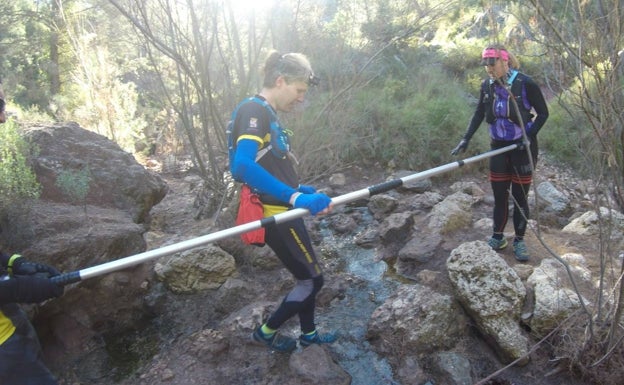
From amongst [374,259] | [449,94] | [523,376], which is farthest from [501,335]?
[449,94]

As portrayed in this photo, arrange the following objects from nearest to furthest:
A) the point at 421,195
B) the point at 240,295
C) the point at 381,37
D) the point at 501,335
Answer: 1. the point at 501,335
2. the point at 240,295
3. the point at 381,37
4. the point at 421,195

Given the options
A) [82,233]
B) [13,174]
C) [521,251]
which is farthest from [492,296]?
[13,174]

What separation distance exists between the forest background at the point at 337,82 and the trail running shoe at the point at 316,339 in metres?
1.70

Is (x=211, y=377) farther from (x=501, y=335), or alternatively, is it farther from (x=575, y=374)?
(x=575, y=374)

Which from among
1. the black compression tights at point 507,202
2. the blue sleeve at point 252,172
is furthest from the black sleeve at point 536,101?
the blue sleeve at point 252,172

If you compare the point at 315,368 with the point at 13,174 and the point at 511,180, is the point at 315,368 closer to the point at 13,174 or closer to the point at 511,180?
the point at 511,180

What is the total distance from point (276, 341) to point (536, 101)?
2838 mm

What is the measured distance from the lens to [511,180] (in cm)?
384

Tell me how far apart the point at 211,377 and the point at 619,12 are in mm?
3317

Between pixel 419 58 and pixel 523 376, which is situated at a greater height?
pixel 419 58

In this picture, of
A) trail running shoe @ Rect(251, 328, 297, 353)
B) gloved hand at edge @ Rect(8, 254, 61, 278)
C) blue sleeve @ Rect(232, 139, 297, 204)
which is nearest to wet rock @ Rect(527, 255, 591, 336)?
trail running shoe @ Rect(251, 328, 297, 353)

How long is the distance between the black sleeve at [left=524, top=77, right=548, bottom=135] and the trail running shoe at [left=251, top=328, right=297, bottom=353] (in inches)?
102

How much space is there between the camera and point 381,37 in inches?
229

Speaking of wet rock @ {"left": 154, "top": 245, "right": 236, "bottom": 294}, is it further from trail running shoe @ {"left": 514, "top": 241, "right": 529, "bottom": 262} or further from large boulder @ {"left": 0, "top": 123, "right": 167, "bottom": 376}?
trail running shoe @ {"left": 514, "top": 241, "right": 529, "bottom": 262}
